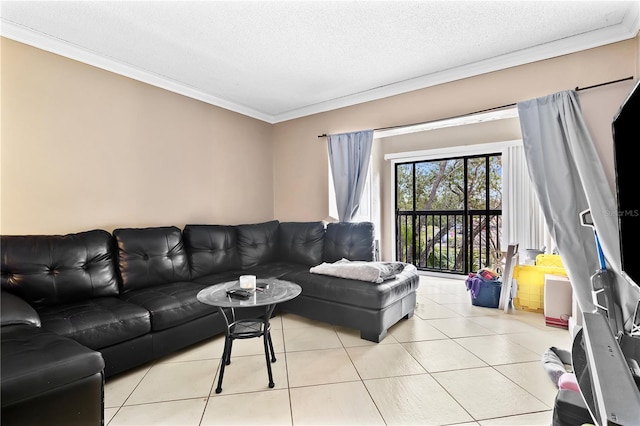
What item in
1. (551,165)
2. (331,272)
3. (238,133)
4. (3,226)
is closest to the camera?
(3,226)

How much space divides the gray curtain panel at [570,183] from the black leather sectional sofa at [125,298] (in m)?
1.30

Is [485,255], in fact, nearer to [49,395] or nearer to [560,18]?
[560,18]

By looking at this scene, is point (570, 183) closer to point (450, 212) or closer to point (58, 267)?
point (450, 212)

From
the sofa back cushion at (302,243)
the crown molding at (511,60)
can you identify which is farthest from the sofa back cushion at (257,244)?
the crown molding at (511,60)

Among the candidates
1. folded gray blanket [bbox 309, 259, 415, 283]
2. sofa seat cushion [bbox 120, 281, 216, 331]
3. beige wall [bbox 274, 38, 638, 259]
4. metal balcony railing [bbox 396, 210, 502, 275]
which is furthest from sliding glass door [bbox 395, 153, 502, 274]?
sofa seat cushion [bbox 120, 281, 216, 331]

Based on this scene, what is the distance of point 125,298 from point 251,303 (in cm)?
122

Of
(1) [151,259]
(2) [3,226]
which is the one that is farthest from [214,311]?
(2) [3,226]

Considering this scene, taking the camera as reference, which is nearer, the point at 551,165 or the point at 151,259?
the point at 551,165

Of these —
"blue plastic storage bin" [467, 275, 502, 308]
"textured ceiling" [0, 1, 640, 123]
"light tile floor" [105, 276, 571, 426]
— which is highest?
"textured ceiling" [0, 1, 640, 123]

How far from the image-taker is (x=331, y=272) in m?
2.85

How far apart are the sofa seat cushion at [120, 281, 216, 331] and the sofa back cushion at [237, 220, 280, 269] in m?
0.92

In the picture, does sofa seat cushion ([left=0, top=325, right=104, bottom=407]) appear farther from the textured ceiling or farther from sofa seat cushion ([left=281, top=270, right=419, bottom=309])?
the textured ceiling

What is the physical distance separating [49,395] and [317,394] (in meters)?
1.31

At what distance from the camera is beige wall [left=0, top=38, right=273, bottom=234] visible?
7.25 ft
